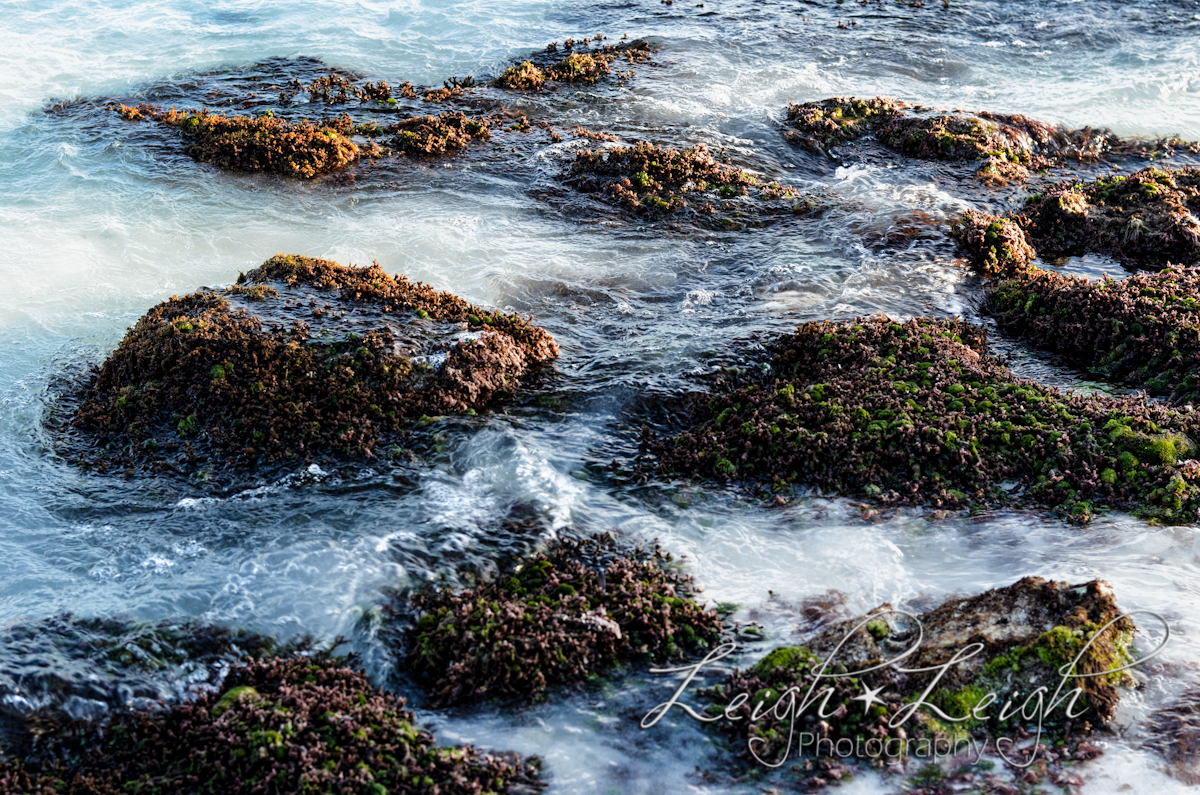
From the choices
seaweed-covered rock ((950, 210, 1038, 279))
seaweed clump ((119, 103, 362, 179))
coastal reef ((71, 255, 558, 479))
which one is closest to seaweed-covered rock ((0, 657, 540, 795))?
coastal reef ((71, 255, 558, 479))

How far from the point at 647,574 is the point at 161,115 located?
17.0 m

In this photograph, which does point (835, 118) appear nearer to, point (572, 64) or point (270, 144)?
point (572, 64)

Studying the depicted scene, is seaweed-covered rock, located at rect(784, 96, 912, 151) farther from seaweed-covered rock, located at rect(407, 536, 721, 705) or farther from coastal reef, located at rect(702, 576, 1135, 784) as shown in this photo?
coastal reef, located at rect(702, 576, 1135, 784)

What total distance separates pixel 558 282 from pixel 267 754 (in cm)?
879

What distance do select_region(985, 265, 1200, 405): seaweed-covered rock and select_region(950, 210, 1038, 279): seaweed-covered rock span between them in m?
0.57

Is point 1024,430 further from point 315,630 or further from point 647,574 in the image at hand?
point 315,630

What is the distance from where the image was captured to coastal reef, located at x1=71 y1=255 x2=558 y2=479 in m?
10.1

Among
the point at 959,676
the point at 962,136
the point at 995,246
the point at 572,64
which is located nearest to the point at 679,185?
the point at 995,246

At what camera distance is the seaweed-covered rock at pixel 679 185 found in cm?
1581

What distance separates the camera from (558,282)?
13766 mm

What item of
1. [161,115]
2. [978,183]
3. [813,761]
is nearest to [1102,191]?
[978,183]

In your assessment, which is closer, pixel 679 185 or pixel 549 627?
pixel 549 627

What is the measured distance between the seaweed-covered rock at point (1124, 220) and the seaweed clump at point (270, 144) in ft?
42.6

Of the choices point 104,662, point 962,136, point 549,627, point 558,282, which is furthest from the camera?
point 962,136
